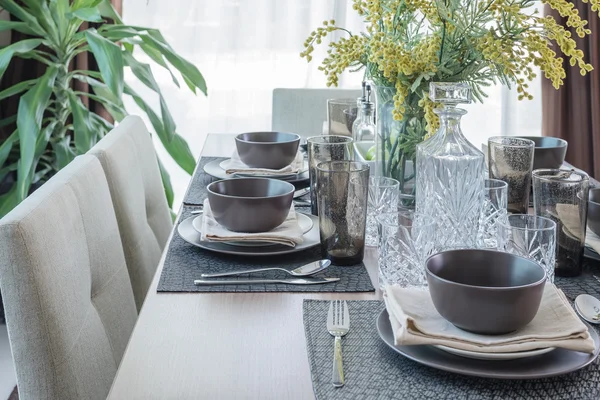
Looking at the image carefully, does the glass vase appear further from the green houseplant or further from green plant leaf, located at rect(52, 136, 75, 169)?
green plant leaf, located at rect(52, 136, 75, 169)

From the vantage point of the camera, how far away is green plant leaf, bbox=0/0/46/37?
2.75 m

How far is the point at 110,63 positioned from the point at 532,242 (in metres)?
1.74

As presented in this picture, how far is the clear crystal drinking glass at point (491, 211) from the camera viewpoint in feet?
4.28

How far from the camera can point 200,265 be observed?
1281 mm

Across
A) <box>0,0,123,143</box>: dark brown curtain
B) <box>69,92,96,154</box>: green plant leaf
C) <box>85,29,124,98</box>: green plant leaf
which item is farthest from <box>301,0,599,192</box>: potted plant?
<box>0,0,123,143</box>: dark brown curtain

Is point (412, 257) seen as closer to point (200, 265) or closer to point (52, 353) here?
point (200, 265)

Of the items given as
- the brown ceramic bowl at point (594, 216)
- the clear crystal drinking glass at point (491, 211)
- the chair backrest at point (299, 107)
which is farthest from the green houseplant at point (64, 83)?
the brown ceramic bowl at point (594, 216)

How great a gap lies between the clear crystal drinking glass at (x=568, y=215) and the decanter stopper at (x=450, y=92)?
0.18m

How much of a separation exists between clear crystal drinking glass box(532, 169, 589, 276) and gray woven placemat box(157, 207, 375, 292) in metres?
0.30

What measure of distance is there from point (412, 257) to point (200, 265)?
353mm

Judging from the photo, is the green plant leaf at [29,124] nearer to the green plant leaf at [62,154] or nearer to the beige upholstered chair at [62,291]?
the green plant leaf at [62,154]

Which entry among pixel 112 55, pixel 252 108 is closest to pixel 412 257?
pixel 112 55

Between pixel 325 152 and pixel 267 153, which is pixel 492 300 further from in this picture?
pixel 267 153

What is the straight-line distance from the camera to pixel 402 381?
87 cm
